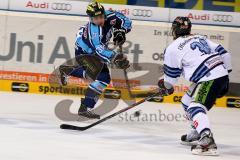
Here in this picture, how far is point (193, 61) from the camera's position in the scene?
520cm

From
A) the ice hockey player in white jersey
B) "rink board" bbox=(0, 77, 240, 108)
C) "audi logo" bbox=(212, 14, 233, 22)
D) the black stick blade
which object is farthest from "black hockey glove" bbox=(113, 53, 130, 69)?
"audi logo" bbox=(212, 14, 233, 22)

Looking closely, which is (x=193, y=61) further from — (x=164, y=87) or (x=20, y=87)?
(x=20, y=87)

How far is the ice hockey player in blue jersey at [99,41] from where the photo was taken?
6574mm

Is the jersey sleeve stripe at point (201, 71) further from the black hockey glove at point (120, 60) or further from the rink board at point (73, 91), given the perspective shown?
the rink board at point (73, 91)

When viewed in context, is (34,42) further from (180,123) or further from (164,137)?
(164,137)

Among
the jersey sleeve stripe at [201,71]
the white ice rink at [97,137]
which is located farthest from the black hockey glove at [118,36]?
the jersey sleeve stripe at [201,71]

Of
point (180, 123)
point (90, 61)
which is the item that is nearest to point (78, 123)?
point (90, 61)

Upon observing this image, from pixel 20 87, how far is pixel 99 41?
2.38 m

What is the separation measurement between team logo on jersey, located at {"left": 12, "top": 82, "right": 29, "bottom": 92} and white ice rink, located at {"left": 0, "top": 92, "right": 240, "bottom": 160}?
1.86ft

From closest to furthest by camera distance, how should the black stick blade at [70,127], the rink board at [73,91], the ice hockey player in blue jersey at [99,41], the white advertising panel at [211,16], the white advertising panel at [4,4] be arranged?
the black stick blade at [70,127] < the ice hockey player in blue jersey at [99,41] < the rink board at [73,91] < the white advertising panel at [4,4] < the white advertising panel at [211,16]

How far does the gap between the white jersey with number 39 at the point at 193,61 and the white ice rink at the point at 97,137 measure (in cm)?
61

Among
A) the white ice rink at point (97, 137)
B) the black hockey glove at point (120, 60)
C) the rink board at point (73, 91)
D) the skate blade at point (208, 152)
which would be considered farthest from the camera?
the rink board at point (73, 91)

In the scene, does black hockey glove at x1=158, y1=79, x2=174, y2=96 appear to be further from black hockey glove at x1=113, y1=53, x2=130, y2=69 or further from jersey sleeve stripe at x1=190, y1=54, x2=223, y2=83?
black hockey glove at x1=113, y1=53, x2=130, y2=69

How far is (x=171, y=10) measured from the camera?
8852mm
